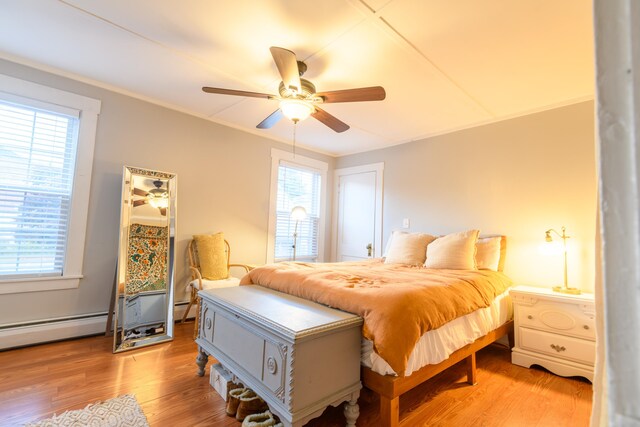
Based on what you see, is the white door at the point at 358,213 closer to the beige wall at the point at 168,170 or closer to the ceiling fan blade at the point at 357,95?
the beige wall at the point at 168,170

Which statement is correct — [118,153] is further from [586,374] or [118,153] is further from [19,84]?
[586,374]

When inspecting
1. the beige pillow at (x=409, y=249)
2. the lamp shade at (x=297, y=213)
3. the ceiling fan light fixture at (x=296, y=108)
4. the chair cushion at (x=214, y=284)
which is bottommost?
the chair cushion at (x=214, y=284)

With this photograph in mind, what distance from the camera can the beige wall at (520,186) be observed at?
2.69 meters

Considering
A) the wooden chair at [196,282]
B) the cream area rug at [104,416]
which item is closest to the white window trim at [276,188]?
the wooden chair at [196,282]

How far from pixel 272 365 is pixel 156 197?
2.32 meters

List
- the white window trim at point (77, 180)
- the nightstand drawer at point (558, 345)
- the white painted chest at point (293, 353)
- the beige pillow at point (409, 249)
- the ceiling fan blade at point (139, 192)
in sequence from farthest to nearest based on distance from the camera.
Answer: the beige pillow at point (409, 249), the ceiling fan blade at point (139, 192), the white window trim at point (77, 180), the nightstand drawer at point (558, 345), the white painted chest at point (293, 353)

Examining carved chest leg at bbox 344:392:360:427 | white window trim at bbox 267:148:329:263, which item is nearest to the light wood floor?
carved chest leg at bbox 344:392:360:427

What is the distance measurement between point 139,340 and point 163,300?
1.34ft

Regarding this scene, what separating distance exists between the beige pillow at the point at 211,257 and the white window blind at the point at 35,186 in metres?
1.20

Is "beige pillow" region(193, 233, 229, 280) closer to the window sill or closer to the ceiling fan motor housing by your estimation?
the window sill

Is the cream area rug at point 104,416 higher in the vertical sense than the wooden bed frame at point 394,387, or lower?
lower

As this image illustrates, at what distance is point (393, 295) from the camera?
1728 millimetres

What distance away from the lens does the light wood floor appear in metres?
1.77

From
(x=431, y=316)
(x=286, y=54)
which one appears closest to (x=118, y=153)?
(x=286, y=54)
